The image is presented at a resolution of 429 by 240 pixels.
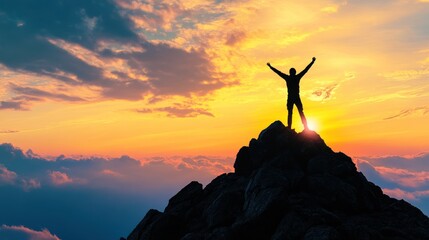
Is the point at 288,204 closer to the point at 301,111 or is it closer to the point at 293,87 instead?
the point at 301,111

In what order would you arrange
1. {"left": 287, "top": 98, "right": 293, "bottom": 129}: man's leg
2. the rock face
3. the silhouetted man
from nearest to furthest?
the rock face, the silhouetted man, {"left": 287, "top": 98, "right": 293, "bottom": 129}: man's leg

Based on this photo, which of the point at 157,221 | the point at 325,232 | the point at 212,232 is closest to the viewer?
the point at 325,232

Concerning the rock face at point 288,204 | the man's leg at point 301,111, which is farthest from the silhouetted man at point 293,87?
the rock face at point 288,204

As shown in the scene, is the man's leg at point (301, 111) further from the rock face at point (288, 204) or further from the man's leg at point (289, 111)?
the rock face at point (288, 204)

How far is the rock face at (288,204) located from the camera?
22.4m

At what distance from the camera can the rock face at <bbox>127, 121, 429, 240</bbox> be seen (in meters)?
22.4

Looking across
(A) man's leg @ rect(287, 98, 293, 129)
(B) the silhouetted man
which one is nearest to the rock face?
(A) man's leg @ rect(287, 98, 293, 129)

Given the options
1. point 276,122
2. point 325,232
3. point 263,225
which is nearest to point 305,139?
point 276,122

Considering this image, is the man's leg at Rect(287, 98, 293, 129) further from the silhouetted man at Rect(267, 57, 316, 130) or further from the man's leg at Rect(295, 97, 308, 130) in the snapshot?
the man's leg at Rect(295, 97, 308, 130)

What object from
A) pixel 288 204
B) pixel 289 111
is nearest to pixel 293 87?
pixel 289 111

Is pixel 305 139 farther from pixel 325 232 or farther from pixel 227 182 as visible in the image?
pixel 325 232

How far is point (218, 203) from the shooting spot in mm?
29547

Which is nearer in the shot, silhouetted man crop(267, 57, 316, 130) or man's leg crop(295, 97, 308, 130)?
silhouetted man crop(267, 57, 316, 130)

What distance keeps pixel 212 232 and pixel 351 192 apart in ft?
37.1
